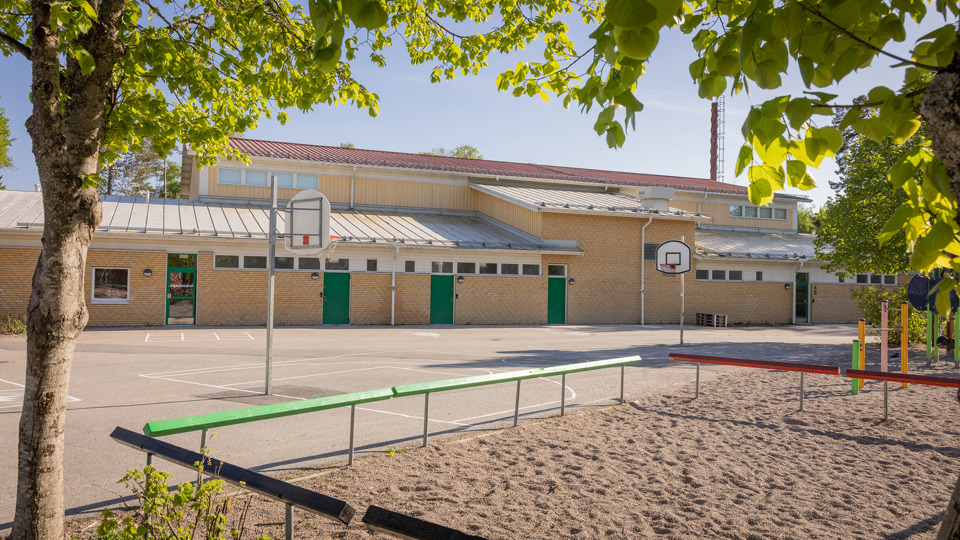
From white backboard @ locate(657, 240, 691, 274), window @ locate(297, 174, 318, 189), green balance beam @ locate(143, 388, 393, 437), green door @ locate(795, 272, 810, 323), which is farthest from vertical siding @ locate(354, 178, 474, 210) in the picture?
green balance beam @ locate(143, 388, 393, 437)

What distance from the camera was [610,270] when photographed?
28.2m

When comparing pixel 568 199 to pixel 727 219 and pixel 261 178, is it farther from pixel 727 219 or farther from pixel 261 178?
pixel 261 178

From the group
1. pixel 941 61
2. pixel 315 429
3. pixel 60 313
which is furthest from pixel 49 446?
pixel 941 61

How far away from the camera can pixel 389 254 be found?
962 inches

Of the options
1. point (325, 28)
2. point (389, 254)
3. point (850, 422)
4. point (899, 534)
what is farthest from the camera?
point (389, 254)

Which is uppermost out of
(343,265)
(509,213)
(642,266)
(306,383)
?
(509,213)

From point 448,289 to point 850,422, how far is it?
730 inches

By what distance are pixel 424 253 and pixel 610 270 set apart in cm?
875

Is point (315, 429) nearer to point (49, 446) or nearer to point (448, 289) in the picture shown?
point (49, 446)

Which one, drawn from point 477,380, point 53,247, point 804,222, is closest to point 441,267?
point 477,380

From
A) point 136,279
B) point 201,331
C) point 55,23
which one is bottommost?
point 201,331

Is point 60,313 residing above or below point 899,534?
above

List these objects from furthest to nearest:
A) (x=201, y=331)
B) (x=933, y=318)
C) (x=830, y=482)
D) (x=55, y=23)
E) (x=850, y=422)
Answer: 1. (x=201, y=331)
2. (x=933, y=318)
3. (x=850, y=422)
4. (x=830, y=482)
5. (x=55, y=23)

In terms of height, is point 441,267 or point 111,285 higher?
point 441,267
